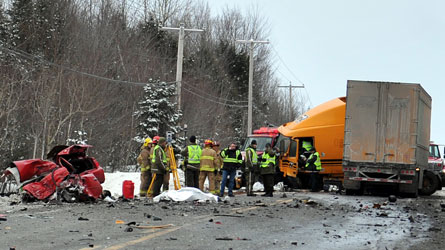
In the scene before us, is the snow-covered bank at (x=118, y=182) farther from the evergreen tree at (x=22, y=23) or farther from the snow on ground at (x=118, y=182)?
the evergreen tree at (x=22, y=23)

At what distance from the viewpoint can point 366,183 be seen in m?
25.6

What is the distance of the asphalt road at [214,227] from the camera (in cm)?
985

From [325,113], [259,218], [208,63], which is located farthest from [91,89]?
[208,63]

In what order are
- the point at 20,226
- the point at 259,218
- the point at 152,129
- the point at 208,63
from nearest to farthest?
the point at 20,226 < the point at 259,218 < the point at 152,129 < the point at 208,63

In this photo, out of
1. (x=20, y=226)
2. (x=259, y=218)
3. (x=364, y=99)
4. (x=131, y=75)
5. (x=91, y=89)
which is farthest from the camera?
(x=131, y=75)

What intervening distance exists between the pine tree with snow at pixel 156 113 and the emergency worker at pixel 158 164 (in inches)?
779

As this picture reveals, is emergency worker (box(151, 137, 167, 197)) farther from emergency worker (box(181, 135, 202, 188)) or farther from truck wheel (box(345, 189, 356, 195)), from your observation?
truck wheel (box(345, 189, 356, 195))

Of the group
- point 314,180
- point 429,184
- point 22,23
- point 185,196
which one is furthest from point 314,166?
point 22,23

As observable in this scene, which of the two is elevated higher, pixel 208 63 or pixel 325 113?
pixel 208 63

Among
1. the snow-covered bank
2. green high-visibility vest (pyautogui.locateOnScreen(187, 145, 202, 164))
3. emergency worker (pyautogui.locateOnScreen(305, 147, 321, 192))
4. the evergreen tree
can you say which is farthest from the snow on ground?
the evergreen tree

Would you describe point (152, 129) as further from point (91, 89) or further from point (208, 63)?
point (208, 63)

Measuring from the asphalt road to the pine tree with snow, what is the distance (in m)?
23.1

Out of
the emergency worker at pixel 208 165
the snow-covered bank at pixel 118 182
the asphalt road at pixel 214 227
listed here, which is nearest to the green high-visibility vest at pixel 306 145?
the snow-covered bank at pixel 118 182

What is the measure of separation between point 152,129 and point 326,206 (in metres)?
23.2
